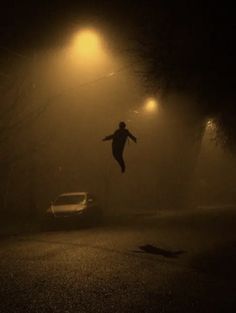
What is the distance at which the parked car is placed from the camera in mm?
21812

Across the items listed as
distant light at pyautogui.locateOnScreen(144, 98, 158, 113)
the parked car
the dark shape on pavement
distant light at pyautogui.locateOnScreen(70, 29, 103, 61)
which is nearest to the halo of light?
distant light at pyautogui.locateOnScreen(70, 29, 103, 61)

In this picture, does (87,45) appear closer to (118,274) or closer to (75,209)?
(75,209)

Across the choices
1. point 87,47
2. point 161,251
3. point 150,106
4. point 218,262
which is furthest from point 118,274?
point 150,106

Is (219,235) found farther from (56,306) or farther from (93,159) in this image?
(93,159)

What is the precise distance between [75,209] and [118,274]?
12.1 m

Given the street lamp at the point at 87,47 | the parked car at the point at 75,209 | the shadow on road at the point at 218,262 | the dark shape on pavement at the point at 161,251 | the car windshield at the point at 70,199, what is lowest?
the shadow on road at the point at 218,262

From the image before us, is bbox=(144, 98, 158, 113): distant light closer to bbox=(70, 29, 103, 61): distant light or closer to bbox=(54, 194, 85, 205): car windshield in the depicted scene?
bbox=(54, 194, 85, 205): car windshield

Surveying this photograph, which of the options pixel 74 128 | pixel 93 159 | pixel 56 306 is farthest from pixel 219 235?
pixel 93 159

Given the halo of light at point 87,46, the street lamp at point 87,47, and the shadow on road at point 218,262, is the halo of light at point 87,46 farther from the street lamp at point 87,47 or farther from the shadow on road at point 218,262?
the shadow on road at point 218,262

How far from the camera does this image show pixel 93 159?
4256 centimetres

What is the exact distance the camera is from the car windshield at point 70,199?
920 inches

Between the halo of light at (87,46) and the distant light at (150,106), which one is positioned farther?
the distant light at (150,106)

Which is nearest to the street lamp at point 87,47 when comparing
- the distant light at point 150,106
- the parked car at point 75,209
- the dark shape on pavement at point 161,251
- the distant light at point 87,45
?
the distant light at point 87,45

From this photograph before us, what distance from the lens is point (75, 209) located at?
72.7 ft
